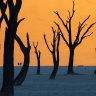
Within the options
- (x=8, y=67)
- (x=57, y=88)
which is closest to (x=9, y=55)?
(x=8, y=67)

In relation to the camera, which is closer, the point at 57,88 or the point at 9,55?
the point at 9,55

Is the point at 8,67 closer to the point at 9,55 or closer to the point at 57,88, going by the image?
the point at 9,55

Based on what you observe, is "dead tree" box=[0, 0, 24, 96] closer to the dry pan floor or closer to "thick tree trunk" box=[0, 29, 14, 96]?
"thick tree trunk" box=[0, 29, 14, 96]

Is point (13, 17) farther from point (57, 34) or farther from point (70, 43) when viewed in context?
point (70, 43)

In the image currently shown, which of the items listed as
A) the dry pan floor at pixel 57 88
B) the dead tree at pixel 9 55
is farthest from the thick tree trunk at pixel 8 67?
the dry pan floor at pixel 57 88

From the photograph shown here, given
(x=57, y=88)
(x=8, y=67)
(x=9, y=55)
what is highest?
(x=9, y=55)

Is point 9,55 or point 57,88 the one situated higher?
point 9,55

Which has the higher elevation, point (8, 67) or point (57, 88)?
point (8, 67)

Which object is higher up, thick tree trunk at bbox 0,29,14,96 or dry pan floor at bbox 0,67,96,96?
thick tree trunk at bbox 0,29,14,96

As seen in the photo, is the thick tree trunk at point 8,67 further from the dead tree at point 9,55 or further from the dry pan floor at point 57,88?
Answer: the dry pan floor at point 57,88

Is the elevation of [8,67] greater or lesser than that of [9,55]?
lesser

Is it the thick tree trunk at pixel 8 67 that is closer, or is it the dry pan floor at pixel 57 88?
the thick tree trunk at pixel 8 67

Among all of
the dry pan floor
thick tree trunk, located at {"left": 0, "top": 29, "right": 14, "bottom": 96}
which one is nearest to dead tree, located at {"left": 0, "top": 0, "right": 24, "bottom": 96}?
thick tree trunk, located at {"left": 0, "top": 29, "right": 14, "bottom": 96}

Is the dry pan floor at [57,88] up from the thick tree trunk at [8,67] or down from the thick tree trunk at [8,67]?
down
